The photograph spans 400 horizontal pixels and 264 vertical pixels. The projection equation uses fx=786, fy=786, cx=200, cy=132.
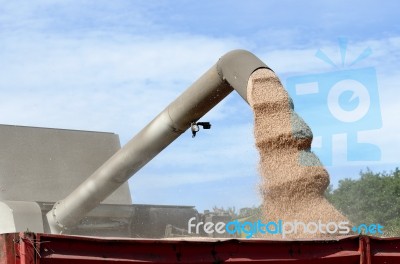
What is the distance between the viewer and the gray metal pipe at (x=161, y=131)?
721cm

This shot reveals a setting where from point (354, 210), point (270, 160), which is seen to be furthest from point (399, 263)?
point (354, 210)

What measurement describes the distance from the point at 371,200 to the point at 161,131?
7.05m

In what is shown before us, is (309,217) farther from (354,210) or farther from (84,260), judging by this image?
(354,210)

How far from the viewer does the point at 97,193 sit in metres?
8.27

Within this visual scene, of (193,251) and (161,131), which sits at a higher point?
(161,131)

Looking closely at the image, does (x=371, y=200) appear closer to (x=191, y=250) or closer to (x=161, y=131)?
(x=161, y=131)

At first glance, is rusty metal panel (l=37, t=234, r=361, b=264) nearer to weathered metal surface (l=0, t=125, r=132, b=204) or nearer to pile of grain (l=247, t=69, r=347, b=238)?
pile of grain (l=247, t=69, r=347, b=238)

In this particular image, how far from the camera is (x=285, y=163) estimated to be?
21.6 feet

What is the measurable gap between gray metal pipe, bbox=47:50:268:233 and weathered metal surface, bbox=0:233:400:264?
2.60m

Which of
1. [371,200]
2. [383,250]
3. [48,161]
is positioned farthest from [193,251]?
[371,200]

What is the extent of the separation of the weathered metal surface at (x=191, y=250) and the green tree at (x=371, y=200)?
170 inches

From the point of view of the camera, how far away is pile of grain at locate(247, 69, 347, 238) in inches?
253

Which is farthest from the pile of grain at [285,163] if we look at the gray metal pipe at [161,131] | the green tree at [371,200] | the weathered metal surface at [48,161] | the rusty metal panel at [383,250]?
the weathered metal surface at [48,161]

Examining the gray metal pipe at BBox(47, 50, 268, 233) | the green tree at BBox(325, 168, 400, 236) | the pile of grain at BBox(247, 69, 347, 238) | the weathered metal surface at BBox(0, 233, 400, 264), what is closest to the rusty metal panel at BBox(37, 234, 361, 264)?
the weathered metal surface at BBox(0, 233, 400, 264)
